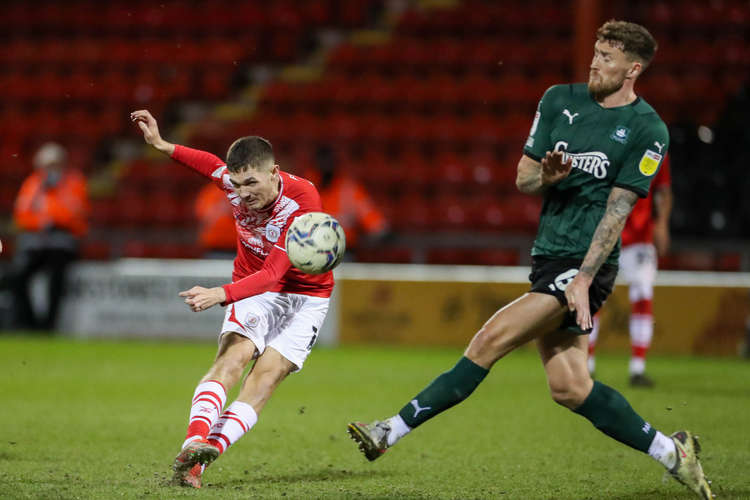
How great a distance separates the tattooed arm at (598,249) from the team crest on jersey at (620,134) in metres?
0.21

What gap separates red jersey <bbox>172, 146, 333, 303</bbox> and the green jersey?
3.53 ft

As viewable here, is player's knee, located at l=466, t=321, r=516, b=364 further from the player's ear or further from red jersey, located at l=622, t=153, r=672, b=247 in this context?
red jersey, located at l=622, t=153, r=672, b=247

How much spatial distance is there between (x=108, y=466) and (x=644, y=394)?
14.6ft

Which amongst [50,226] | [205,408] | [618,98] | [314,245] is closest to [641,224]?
[618,98]

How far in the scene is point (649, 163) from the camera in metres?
4.63

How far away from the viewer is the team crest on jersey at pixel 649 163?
4621 mm

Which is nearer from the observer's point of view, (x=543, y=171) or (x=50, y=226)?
(x=543, y=171)

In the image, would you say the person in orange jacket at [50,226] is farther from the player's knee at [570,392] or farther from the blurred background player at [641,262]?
the player's knee at [570,392]

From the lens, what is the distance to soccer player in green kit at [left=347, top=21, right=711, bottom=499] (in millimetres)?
4570

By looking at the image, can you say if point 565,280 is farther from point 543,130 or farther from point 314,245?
point 314,245

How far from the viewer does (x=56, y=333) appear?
41.0 ft

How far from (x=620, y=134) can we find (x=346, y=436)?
2.80m

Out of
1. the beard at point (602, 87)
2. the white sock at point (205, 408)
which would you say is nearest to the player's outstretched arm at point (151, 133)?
the white sock at point (205, 408)

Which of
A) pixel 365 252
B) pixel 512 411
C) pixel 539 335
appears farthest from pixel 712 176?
pixel 539 335
